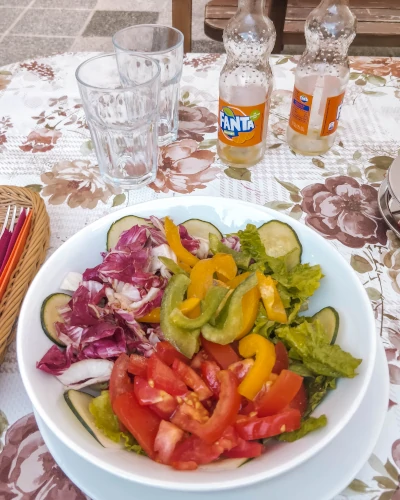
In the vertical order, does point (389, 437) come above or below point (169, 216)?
below

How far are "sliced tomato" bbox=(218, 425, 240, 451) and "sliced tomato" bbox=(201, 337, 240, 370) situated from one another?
0.34 feet

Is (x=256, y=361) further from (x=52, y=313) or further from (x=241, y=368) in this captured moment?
(x=52, y=313)

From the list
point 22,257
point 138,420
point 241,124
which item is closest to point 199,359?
point 138,420

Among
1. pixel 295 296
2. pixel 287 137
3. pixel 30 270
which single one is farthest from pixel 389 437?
pixel 287 137

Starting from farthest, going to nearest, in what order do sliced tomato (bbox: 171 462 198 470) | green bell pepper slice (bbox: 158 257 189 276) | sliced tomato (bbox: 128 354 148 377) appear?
1. green bell pepper slice (bbox: 158 257 189 276)
2. sliced tomato (bbox: 128 354 148 377)
3. sliced tomato (bbox: 171 462 198 470)

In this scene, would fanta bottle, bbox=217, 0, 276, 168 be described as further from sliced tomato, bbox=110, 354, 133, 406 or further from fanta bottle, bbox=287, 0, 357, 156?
sliced tomato, bbox=110, 354, 133, 406

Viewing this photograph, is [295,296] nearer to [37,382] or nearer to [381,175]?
[37,382]

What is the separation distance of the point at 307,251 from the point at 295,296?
9 centimetres

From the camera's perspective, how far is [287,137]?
4.14 ft

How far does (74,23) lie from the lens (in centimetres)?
368

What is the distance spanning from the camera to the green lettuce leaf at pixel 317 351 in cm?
62

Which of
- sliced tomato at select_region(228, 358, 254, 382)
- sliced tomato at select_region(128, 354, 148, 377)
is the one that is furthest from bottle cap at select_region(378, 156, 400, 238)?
sliced tomato at select_region(128, 354, 148, 377)

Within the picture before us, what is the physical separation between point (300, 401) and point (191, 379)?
0.16m

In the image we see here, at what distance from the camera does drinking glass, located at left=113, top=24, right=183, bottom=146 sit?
4.04 feet
